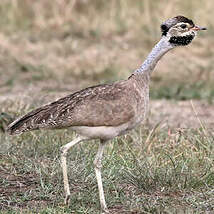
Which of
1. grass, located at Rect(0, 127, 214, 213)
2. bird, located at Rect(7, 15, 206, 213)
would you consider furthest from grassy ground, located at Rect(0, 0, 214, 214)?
bird, located at Rect(7, 15, 206, 213)

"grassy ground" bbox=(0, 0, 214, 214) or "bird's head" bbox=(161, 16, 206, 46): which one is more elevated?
"bird's head" bbox=(161, 16, 206, 46)

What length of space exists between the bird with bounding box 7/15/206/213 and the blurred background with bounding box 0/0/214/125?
10.4 ft

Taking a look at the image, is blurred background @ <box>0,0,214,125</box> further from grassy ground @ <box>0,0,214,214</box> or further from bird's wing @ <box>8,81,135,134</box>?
bird's wing @ <box>8,81,135,134</box>

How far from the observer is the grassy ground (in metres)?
4.94

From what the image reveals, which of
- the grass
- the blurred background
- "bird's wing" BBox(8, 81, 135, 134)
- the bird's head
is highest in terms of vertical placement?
the bird's head

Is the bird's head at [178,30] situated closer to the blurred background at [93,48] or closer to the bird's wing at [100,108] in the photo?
the bird's wing at [100,108]

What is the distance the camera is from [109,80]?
948 centimetres

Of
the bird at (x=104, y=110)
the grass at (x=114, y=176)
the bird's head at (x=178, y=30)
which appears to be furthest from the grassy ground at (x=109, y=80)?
the bird's head at (x=178, y=30)

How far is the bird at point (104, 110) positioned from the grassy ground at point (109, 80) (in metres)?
0.51

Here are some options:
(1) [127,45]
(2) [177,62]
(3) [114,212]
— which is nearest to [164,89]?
(2) [177,62]

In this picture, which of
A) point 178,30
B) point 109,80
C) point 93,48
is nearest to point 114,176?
point 178,30

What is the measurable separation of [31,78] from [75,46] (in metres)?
1.53

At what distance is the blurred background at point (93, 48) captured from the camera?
9328 mm

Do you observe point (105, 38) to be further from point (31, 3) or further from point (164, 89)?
point (164, 89)
